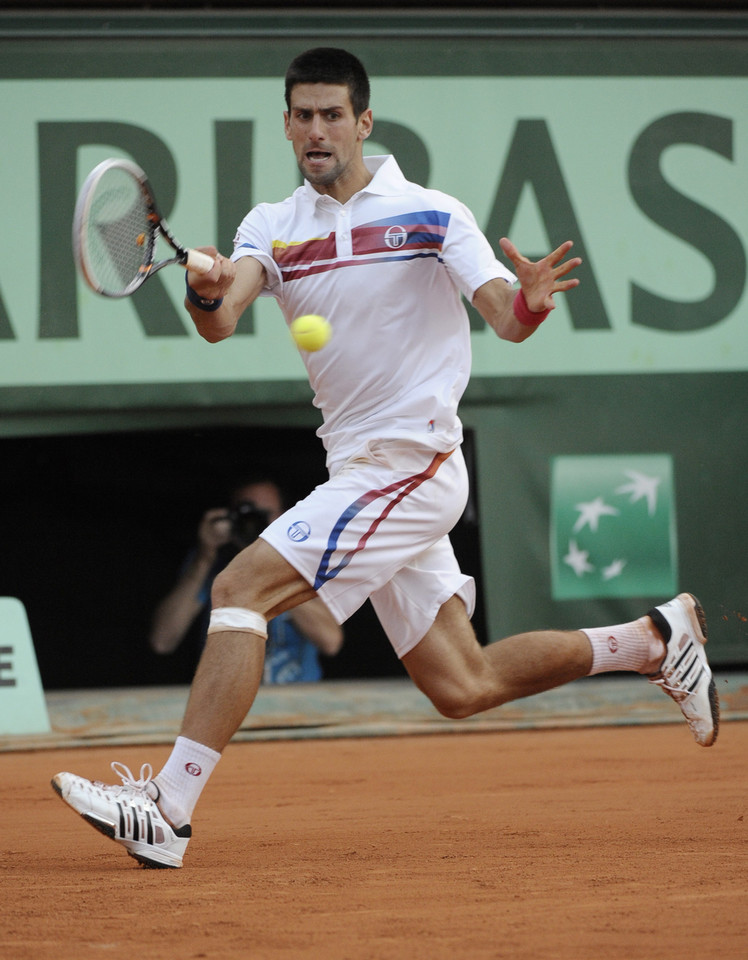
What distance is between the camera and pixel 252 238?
3143 millimetres

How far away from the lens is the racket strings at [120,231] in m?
2.90

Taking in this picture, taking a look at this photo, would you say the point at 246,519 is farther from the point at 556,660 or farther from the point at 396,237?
the point at 396,237

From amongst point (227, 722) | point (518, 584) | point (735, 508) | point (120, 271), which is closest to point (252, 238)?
point (120, 271)

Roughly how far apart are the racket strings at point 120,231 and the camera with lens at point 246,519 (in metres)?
2.94

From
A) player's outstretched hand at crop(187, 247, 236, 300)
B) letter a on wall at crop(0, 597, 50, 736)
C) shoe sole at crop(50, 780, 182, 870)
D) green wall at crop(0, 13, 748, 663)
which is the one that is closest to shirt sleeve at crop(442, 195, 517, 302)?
player's outstretched hand at crop(187, 247, 236, 300)

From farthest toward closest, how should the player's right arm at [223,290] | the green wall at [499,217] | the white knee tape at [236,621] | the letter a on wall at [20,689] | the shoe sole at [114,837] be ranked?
the green wall at [499,217], the letter a on wall at [20,689], the player's right arm at [223,290], the white knee tape at [236,621], the shoe sole at [114,837]

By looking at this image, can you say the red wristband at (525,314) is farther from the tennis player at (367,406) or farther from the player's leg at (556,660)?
the player's leg at (556,660)

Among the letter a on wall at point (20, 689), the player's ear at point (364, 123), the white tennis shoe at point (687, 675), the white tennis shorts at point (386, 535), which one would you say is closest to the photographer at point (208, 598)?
the letter a on wall at point (20, 689)

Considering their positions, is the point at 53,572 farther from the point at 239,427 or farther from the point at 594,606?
the point at 594,606

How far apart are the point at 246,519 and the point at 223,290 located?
10.2ft

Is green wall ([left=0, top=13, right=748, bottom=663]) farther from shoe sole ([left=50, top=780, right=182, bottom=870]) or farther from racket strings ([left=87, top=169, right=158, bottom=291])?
shoe sole ([left=50, top=780, right=182, bottom=870])

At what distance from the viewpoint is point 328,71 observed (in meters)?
3.07

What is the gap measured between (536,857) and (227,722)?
0.76 meters

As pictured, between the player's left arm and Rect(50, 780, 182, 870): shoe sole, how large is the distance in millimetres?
1352
